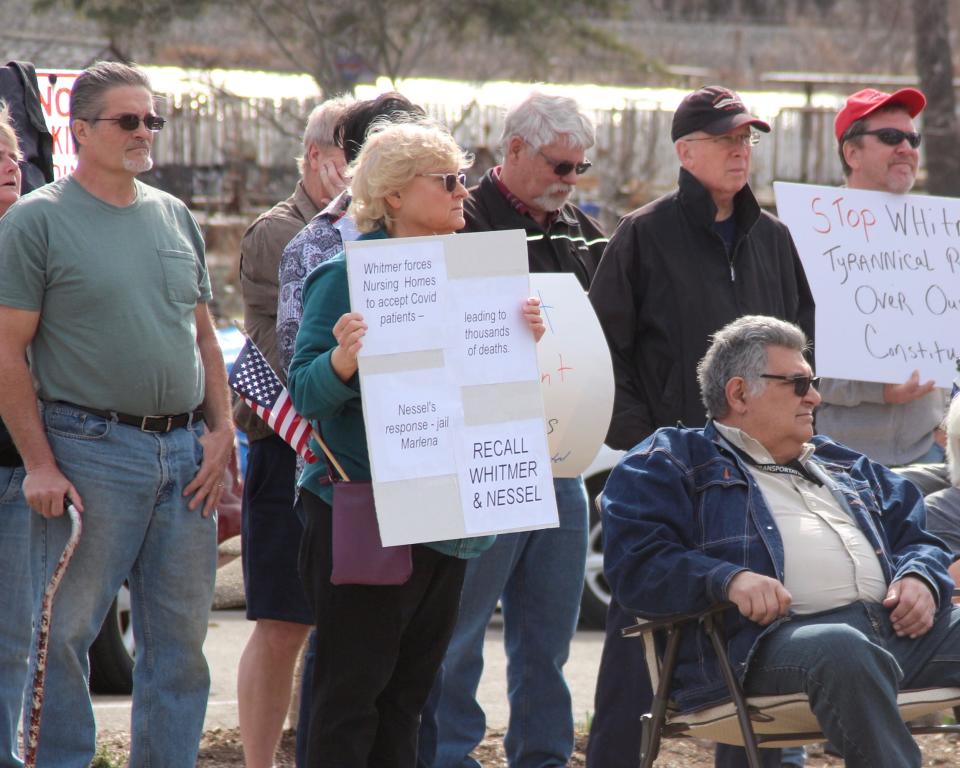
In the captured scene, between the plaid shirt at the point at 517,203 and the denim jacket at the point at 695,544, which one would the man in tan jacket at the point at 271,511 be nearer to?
the plaid shirt at the point at 517,203

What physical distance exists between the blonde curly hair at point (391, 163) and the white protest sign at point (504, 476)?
592 millimetres

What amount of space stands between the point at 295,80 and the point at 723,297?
13157mm

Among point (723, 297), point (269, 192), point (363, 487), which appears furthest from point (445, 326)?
point (269, 192)

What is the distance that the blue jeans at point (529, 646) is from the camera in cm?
484

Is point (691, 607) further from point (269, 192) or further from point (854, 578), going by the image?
point (269, 192)

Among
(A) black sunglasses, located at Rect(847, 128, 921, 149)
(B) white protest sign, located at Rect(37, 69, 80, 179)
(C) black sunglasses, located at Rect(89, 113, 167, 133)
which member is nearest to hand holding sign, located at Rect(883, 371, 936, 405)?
(A) black sunglasses, located at Rect(847, 128, 921, 149)

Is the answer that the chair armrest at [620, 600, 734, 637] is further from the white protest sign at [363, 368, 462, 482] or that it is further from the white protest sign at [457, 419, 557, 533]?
the white protest sign at [363, 368, 462, 482]

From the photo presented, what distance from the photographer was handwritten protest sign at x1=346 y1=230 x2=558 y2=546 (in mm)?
3756

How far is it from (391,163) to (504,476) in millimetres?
802

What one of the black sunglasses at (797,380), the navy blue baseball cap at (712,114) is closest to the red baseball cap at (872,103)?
the navy blue baseball cap at (712,114)

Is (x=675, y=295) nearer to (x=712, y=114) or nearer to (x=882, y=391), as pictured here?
(x=712, y=114)

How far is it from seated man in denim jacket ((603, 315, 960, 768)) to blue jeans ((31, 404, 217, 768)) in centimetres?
114

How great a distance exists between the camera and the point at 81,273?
416 cm

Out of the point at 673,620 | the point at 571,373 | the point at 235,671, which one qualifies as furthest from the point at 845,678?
the point at 235,671
